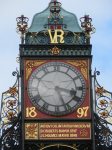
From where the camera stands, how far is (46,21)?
21312mm

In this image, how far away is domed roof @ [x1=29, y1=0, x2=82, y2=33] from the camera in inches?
831

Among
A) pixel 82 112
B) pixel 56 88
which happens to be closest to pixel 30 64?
pixel 56 88

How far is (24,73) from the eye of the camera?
2016 cm

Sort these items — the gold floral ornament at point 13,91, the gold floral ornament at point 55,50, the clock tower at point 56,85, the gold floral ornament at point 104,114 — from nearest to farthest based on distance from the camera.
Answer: the clock tower at point 56,85 → the gold floral ornament at point 104,114 → the gold floral ornament at point 13,91 → the gold floral ornament at point 55,50

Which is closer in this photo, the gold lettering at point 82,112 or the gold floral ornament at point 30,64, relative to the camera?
the gold lettering at point 82,112

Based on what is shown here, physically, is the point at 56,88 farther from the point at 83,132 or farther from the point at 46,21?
the point at 46,21

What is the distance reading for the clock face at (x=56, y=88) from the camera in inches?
779

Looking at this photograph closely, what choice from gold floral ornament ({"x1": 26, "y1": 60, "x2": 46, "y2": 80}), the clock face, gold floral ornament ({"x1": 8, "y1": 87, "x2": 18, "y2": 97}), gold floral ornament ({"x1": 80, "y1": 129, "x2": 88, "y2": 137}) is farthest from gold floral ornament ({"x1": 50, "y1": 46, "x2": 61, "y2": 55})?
gold floral ornament ({"x1": 80, "y1": 129, "x2": 88, "y2": 137})

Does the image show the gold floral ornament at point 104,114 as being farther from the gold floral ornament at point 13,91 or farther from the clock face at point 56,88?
the gold floral ornament at point 13,91

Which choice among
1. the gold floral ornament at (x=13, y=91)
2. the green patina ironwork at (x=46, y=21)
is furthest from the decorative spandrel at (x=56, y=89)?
the green patina ironwork at (x=46, y=21)

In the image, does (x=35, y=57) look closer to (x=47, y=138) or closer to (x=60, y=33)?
(x=60, y=33)

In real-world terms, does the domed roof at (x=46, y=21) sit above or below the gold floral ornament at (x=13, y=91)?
above

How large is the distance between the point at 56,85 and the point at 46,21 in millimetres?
2428

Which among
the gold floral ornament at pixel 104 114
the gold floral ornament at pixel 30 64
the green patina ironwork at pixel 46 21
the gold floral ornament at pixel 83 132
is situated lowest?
the gold floral ornament at pixel 83 132
